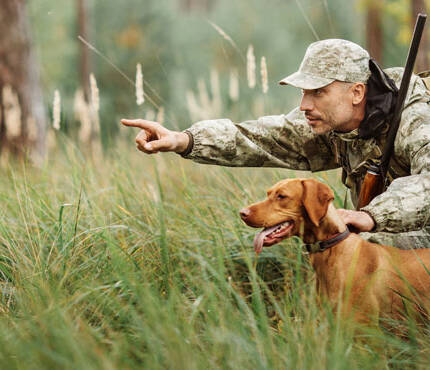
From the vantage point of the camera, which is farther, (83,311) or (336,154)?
(336,154)

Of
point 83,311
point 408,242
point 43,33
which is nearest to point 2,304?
point 83,311

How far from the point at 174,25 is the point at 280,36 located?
5.18 meters

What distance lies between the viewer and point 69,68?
20891 mm

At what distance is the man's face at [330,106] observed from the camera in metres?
3.38

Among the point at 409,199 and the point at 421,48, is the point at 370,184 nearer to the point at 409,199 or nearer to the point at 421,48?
Answer: the point at 409,199

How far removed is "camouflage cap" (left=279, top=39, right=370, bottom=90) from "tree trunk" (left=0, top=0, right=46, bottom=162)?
4.92 m

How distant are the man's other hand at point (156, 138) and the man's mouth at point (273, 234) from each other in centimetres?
71

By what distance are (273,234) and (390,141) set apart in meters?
0.89

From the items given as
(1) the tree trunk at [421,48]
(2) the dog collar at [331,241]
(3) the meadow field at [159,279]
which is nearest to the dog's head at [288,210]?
(2) the dog collar at [331,241]

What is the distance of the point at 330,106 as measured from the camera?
340 centimetres

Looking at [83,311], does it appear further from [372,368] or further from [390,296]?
[390,296]

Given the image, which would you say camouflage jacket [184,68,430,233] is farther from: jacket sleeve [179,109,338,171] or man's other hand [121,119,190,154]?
man's other hand [121,119,190,154]

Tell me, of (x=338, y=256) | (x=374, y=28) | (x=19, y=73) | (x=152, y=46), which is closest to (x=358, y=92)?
(x=338, y=256)

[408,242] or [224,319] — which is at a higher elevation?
[224,319]
